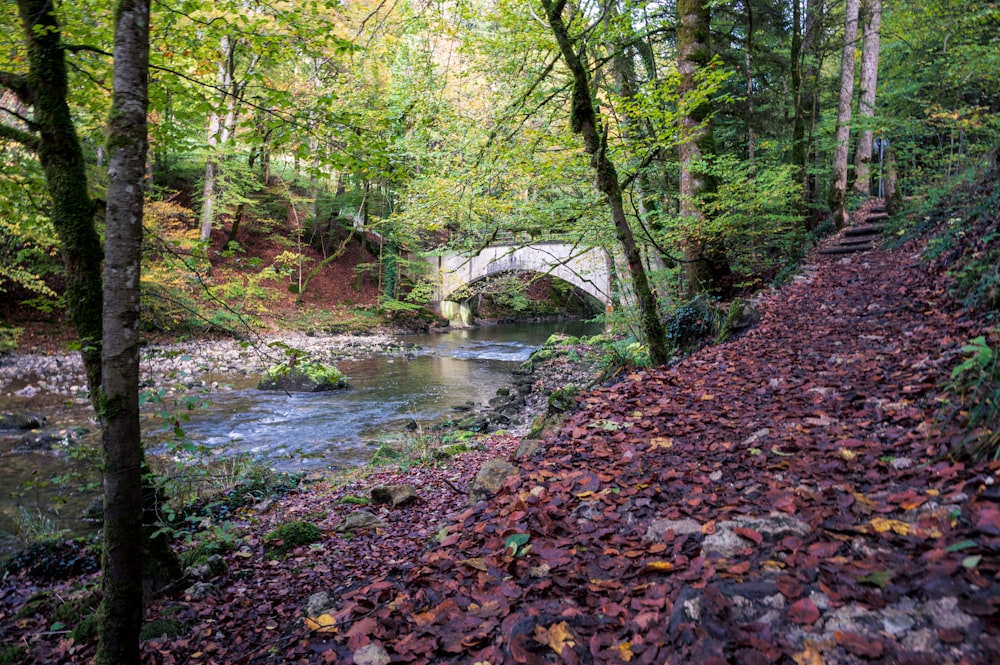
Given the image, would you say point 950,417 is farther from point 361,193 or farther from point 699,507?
point 361,193

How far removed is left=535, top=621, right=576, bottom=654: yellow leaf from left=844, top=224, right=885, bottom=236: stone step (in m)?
12.4

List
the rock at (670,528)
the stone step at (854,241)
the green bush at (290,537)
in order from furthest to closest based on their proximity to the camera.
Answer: the stone step at (854,241) → the green bush at (290,537) → the rock at (670,528)

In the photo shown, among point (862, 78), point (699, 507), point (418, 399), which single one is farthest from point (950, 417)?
point (862, 78)

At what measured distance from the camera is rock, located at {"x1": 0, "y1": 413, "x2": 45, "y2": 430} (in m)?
8.17

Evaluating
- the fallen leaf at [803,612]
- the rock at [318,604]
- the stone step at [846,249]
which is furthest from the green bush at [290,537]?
the stone step at [846,249]

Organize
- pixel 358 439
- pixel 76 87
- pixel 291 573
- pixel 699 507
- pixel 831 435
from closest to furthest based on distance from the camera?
pixel 699 507, pixel 831 435, pixel 291 573, pixel 76 87, pixel 358 439

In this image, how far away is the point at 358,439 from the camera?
8.58 m

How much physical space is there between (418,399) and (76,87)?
8326 millimetres

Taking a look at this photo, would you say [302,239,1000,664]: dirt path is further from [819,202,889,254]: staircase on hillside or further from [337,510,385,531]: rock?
[819,202,889,254]: staircase on hillside

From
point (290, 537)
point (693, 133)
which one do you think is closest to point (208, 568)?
point (290, 537)

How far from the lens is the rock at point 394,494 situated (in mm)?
4828

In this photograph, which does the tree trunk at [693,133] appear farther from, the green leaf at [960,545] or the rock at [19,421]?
the rock at [19,421]

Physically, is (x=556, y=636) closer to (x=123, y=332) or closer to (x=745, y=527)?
(x=745, y=527)

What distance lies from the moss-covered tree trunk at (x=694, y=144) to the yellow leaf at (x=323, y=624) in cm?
656
